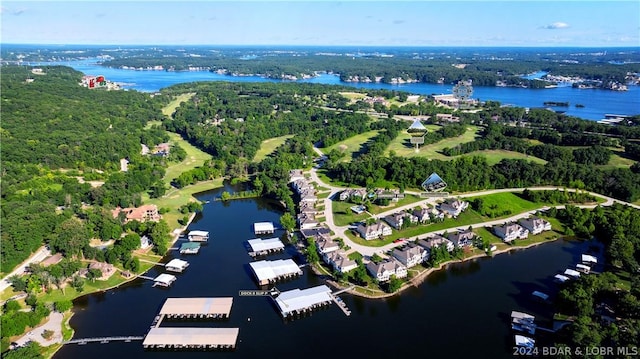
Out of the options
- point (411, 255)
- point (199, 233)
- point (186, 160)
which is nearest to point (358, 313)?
point (411, 255)

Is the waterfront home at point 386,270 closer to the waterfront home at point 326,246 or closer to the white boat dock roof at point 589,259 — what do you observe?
the waterfront home at point 326,246

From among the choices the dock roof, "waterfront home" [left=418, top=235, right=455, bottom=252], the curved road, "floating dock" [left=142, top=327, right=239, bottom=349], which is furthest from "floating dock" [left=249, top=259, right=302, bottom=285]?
"waterfront home" [left=418, top=235, right=455, bottom=252]

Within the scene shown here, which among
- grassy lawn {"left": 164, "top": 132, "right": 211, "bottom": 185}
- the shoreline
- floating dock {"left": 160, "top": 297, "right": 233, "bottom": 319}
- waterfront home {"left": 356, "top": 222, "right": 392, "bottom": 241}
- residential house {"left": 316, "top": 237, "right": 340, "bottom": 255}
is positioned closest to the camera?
floating dock {"left": 160, "top": 297, "right": 233, "bottom": 319}

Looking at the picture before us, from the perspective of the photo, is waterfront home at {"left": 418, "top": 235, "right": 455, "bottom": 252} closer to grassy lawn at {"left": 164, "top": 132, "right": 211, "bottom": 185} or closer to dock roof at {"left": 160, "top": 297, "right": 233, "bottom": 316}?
dock roof at {"left": 160, "top": 297, "right": 233, "bottom": 316}

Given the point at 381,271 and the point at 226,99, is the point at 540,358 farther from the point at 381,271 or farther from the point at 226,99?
the point at 226,99

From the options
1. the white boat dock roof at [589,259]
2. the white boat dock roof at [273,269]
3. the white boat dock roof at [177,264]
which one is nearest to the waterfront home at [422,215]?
the white boat dock roof at [589,259]

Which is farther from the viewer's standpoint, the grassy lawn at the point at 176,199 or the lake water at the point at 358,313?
the grassy lawn at the point at 176,199
